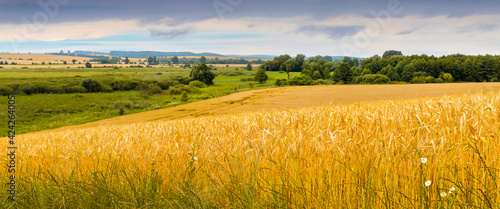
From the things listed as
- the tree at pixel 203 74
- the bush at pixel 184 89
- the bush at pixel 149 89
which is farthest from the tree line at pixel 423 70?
the bush at pixel 149 89

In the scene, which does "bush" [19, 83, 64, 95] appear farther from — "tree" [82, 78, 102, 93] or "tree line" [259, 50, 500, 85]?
"tree line" [259, 50, 500, 85]

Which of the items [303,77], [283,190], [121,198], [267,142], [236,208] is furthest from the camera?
[303,77]

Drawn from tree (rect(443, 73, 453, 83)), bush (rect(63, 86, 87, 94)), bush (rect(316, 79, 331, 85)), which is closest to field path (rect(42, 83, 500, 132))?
tree (rect(443, 73, 453, 83))

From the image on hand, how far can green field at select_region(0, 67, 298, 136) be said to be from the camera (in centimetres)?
6356

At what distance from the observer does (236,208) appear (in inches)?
104

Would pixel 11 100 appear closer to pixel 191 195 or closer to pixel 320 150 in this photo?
pixel 191 195

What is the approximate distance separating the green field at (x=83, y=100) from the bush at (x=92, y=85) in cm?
266

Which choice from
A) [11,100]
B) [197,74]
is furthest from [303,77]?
[11,100]

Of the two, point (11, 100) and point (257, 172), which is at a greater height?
point (11, 100)

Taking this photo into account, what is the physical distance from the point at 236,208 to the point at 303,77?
6067cm

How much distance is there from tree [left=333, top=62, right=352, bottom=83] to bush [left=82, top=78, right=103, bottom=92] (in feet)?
227

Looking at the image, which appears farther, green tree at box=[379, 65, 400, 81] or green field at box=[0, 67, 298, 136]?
green field at box=[0, 67, 298, 136]

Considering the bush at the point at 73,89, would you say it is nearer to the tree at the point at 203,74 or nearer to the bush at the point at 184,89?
the bush at the point at 184,89

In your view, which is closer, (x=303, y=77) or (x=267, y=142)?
(x=267, y=142)
